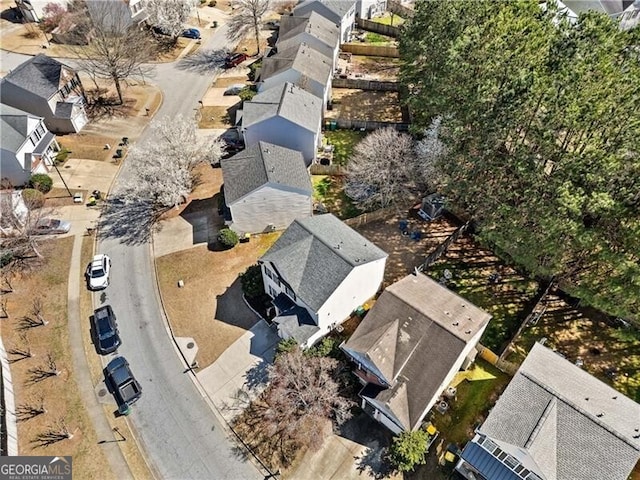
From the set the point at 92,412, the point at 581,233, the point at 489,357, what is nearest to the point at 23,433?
the point at 92,412

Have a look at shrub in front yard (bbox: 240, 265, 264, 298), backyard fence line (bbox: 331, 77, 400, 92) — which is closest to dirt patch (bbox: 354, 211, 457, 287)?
shrub in front yard (bbox: 240, 265, 264, 298)

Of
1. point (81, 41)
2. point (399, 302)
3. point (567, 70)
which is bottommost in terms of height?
point (399, 302)

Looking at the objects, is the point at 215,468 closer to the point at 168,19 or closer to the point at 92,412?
the point at 92,412

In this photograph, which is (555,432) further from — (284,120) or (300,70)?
(300,70)

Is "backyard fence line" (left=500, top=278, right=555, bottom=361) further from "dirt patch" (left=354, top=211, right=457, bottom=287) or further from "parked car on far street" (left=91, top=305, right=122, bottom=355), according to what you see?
"parked car on far street" (left=91, top=305, right=122, bottom=355)

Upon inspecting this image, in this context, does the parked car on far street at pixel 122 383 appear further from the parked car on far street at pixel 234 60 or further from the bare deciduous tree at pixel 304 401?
the parked car on far street at pixel 234 60

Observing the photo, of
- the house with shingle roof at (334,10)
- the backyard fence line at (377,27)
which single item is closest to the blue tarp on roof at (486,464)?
the house with shingle roof at (334,10)
